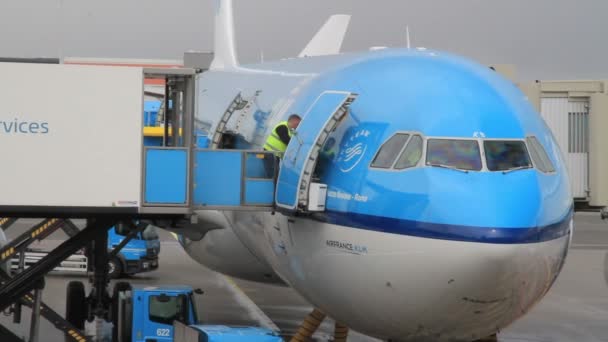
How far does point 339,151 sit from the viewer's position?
1478cm

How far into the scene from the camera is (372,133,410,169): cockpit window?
14.0m

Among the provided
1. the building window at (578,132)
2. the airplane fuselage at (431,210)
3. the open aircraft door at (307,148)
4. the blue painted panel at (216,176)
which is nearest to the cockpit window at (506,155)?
the airplane fuselage at (431,210)

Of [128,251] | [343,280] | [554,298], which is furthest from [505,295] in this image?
[128,251]

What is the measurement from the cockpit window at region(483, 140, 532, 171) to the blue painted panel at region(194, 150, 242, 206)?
3.97 meters

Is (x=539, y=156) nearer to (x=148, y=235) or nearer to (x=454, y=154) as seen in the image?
(x=454, y=154)

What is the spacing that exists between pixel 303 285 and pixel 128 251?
1824 centimetres

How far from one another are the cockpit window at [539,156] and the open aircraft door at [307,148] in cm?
234

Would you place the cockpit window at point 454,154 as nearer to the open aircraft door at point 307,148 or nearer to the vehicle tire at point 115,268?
the open aircraft door at point 307,148

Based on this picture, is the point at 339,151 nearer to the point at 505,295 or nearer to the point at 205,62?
the point at 505,295

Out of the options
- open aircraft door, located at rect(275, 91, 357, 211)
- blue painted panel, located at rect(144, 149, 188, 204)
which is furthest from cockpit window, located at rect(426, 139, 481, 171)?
blue painted panel, located at rect(144, 149, 188, 204)

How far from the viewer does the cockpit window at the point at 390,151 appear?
14.0 meters

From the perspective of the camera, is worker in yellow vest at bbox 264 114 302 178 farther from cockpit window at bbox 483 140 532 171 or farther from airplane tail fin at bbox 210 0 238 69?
airplane tail fin at bbox 210 0 238 69

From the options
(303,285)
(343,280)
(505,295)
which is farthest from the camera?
(303,285)

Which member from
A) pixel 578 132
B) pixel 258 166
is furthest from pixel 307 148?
→ pixel 578 132
